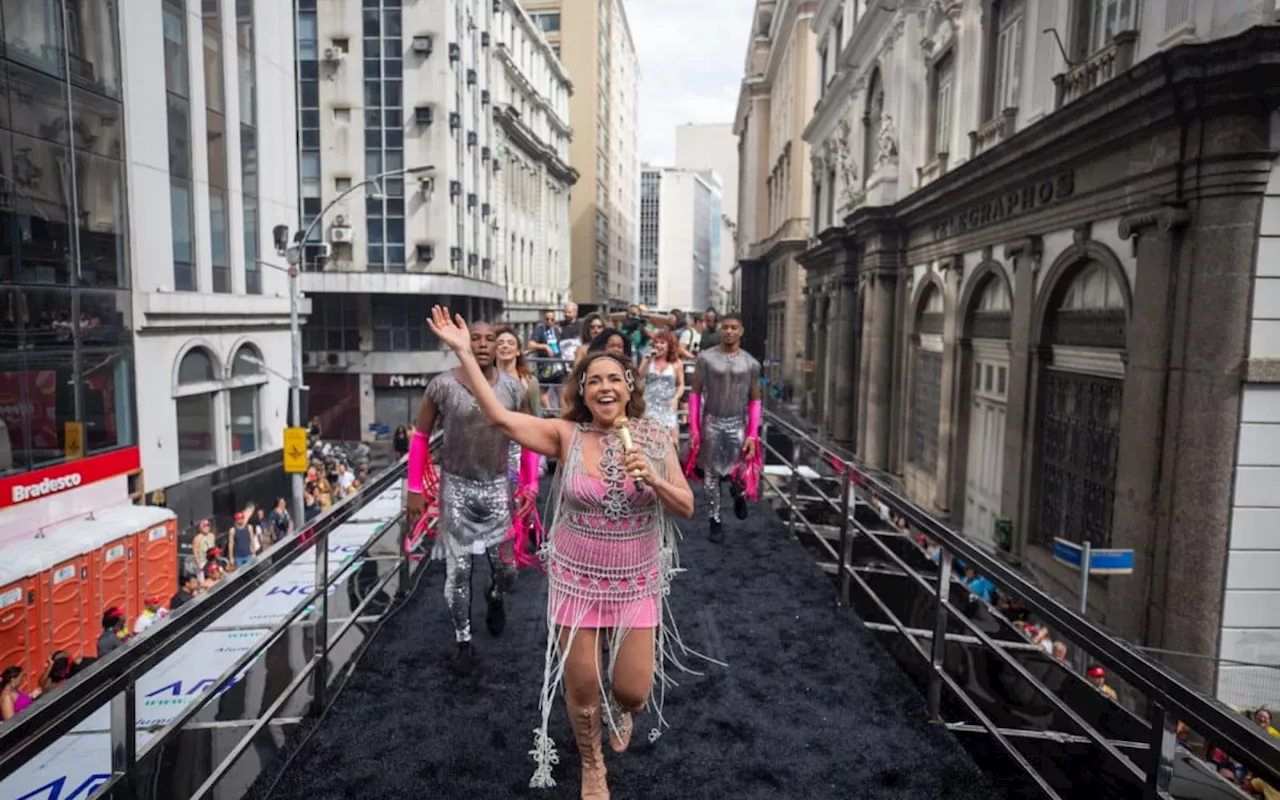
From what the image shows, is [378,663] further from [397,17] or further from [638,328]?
[397,17]

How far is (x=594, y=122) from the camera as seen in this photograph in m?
77.5

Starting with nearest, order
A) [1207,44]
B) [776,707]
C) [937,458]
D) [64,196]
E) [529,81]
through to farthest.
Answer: [776,707]
[1207,44]
[64,196]
[937,458]
[529,81]

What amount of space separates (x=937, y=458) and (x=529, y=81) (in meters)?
42.1

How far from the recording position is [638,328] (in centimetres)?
1332

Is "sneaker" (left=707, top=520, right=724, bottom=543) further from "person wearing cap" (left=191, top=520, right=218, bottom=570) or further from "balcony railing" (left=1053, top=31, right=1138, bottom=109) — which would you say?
"person wearing cap" (left=191, top=520, right=218, bottom=570)

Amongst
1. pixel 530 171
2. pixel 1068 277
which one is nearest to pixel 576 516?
pixel 1068 277

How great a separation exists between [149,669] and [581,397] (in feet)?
6.58

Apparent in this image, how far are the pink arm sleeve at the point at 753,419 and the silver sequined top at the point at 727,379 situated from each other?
5cm

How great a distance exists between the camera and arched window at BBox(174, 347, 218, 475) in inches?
811

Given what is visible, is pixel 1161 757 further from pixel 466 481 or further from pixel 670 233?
pixel 670 233

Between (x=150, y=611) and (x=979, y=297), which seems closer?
(x=150, y=611)

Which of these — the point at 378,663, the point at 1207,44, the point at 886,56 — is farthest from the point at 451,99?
the point at 378,663

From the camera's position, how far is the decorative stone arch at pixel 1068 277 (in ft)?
37.3

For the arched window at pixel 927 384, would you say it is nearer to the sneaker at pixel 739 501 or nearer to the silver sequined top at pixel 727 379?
the sneaker at pixel 739 501
